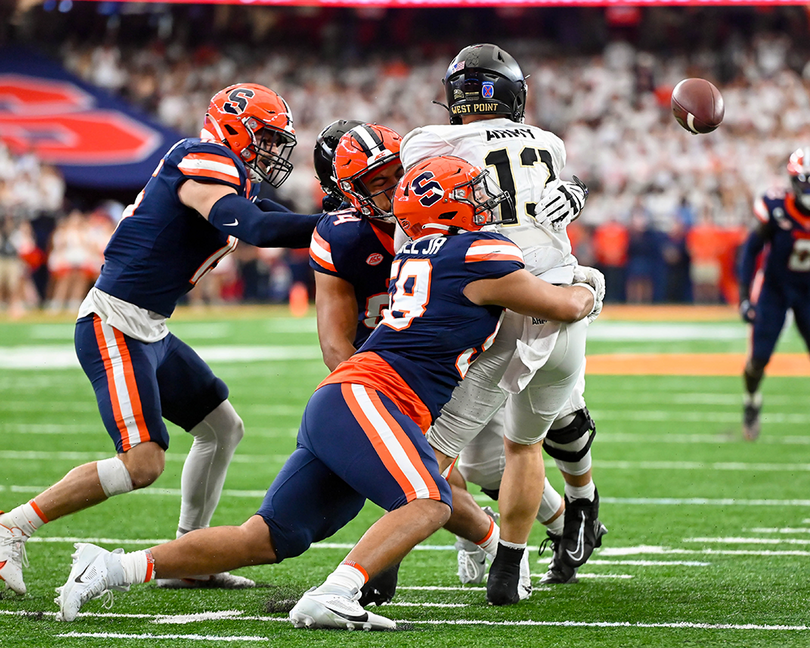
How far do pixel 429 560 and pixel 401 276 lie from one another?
5.38 ft

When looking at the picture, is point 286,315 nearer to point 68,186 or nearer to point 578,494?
point 68,186

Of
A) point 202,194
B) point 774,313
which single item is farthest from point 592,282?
point 774,313

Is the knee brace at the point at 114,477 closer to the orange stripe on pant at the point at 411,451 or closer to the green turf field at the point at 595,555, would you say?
the green turf field at the point at 595,555

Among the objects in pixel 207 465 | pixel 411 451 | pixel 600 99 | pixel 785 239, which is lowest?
pixel 207 465

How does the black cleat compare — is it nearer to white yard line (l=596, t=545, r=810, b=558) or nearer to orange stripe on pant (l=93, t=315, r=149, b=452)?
orange stripe on pant (l=93, t=315, r=149, b=452)

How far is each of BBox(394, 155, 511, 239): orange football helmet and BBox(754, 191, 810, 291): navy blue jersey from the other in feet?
16.4

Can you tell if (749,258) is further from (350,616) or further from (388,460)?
(350,616)

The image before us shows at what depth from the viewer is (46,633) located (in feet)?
10.7

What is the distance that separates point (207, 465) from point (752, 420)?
15.4 ft

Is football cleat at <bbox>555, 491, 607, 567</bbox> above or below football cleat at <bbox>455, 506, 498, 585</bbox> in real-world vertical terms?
above

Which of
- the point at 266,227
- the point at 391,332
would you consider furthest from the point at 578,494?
the point at 266,227

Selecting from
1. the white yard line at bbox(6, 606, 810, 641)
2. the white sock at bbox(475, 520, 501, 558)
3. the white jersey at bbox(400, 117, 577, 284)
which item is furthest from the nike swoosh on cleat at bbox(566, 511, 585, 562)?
the white jersey at bbox(400, 117, 577, 284)

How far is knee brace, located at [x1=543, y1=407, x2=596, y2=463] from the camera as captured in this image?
164 inches

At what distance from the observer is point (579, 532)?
4242 mm
